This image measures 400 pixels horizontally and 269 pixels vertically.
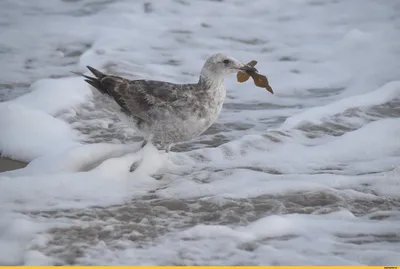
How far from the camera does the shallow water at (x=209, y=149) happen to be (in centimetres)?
442

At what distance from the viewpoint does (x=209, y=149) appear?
618 centimetres

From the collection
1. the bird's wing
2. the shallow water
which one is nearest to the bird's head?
the bird's wing

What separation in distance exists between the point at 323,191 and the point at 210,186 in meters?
Answer: 0.80

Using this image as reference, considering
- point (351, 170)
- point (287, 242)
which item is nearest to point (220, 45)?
point (351, 170)

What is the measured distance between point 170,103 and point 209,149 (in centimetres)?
69

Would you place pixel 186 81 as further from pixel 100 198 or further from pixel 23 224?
pixel 23 224

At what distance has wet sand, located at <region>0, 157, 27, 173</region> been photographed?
18.7ft

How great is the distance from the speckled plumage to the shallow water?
23 cm

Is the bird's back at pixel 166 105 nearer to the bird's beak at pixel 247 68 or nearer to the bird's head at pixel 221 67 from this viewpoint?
the bird's head at pixel 221 67

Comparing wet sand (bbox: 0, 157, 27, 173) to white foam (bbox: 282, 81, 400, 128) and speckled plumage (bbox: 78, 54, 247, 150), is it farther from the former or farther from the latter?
white foam (bbox: 282, 81, 400, 128)

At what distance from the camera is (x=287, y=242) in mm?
4453

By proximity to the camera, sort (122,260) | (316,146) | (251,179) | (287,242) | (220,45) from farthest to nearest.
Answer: (220,45)
(316,146)
(251,179)
(287,242)
(122,260)

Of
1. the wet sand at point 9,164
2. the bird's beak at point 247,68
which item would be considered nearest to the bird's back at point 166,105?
the bird's beak at point 247,68

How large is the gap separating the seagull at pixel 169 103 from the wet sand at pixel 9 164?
2.78 feet
